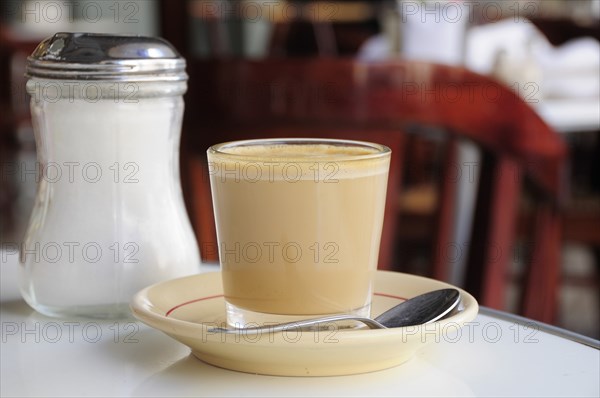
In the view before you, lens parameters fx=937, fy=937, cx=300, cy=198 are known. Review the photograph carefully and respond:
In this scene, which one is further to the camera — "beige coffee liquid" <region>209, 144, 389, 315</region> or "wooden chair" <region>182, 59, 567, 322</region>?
"wooden chair" <region>182, 59, 567, 322</region>

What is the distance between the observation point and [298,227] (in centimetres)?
50

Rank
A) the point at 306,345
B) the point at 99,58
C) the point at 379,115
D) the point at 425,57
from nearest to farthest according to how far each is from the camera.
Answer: the point at 306,345 → the point at 99,58 → the point at 379,115 → the point at 425,57

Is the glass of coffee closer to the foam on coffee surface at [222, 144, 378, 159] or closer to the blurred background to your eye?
the foam on coffee surface at [222, 144, 378, 159]

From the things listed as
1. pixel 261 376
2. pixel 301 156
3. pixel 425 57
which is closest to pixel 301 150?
pixel 301 156

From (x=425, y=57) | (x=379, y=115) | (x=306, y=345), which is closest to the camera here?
(x=306, y=345)

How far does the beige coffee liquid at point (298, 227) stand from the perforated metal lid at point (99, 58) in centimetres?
9

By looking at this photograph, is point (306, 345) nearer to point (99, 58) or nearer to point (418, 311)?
point (418, 311)

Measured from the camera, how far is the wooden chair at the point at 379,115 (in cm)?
114

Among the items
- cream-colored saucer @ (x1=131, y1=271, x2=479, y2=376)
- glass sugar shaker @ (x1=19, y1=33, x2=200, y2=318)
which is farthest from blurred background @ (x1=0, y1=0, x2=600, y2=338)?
cream-colored saucer @ (x1=131, y1=271, x2=479, y2=376)

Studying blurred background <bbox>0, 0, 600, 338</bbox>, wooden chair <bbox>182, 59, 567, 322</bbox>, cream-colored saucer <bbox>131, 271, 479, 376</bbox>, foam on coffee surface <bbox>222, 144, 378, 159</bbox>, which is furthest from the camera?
blurred background <bbox>0, 0, 600, 338</bbox>

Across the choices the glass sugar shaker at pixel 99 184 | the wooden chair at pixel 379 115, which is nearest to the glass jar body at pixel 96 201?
the glass sugar shaker at pixel 99 184

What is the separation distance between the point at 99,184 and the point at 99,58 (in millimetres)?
81

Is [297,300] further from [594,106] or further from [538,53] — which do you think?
[538,53]

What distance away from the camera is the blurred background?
187 centimetres
